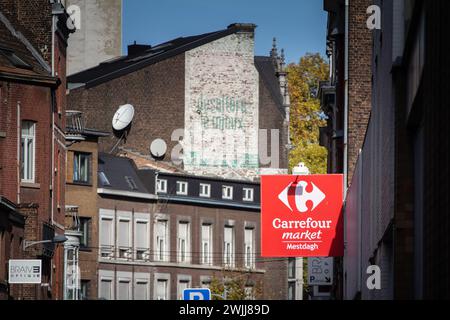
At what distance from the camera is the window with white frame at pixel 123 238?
87375 mm

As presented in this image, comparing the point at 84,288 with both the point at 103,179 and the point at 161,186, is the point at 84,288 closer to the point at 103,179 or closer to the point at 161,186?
the point at 103,179

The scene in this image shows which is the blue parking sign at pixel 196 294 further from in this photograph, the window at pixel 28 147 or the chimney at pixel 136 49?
the chimney at pixel 136 49

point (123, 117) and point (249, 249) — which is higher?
point (123, 117)

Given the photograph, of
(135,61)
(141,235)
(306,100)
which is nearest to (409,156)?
(141,235)

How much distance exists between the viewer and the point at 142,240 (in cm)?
8931

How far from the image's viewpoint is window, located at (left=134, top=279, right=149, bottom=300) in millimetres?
88562

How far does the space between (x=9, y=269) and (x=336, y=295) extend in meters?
10.5

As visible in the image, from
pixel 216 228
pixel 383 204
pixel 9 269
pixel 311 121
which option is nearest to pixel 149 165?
pixel 216 228

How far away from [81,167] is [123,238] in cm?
597

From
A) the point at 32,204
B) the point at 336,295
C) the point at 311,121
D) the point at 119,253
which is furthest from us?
the point at 311,121

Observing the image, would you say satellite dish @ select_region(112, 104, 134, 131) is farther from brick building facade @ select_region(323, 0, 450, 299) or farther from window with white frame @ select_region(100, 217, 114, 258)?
brick building facade @ select_region(323, 0, 450, 299)

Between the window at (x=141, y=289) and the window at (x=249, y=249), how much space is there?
25.4 ft
